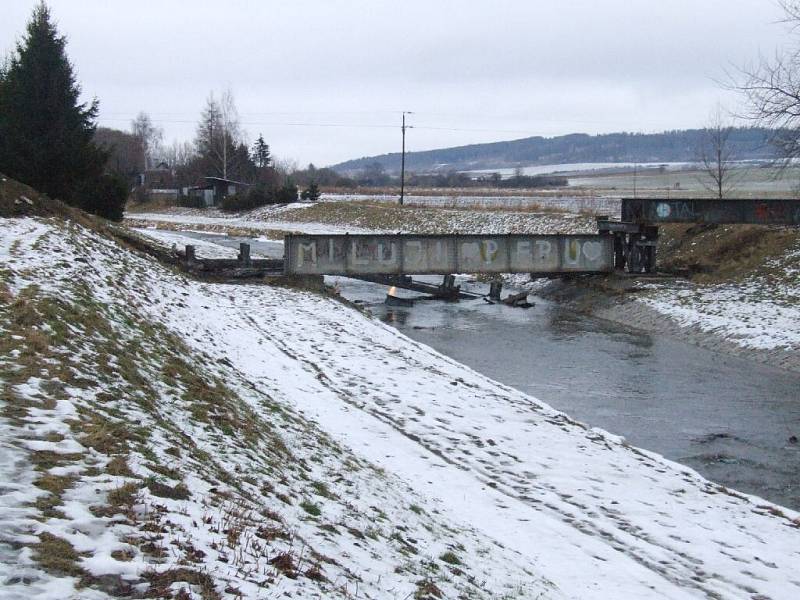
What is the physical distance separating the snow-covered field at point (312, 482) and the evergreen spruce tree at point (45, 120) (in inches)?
545

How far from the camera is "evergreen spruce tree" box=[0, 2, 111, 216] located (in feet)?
100

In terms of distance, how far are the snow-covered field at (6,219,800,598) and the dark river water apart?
118 cm

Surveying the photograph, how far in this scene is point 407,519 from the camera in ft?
29.1

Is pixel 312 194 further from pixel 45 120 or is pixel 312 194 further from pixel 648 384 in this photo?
pixel 648 384

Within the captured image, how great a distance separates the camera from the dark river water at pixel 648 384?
45.7 ft

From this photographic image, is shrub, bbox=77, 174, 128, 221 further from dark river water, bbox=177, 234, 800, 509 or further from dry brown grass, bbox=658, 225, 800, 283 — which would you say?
dry brown grass, bbox=658, 225, 800, 283

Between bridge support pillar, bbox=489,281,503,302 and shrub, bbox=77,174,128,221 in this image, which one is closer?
shrub, bbox=77,174,128,221

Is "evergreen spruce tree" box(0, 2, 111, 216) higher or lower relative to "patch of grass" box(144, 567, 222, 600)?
higher

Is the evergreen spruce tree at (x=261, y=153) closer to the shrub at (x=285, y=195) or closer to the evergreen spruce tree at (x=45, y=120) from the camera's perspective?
the shrub at (x=285, y=195)

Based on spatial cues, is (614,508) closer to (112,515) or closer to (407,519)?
(407,519)

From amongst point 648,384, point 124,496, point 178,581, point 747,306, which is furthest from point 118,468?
point 747,306

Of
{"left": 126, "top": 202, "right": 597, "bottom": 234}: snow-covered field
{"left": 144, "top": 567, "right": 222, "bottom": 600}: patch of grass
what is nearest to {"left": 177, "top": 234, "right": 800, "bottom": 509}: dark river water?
{"left": 144, "top": 567, "right": 222, "bottom": 600}: patch of grass

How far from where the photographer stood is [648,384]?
64.2 feet

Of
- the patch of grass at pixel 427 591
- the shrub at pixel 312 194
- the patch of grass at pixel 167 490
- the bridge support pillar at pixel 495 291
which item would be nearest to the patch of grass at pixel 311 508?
the patch of grass at pixel 167 490
